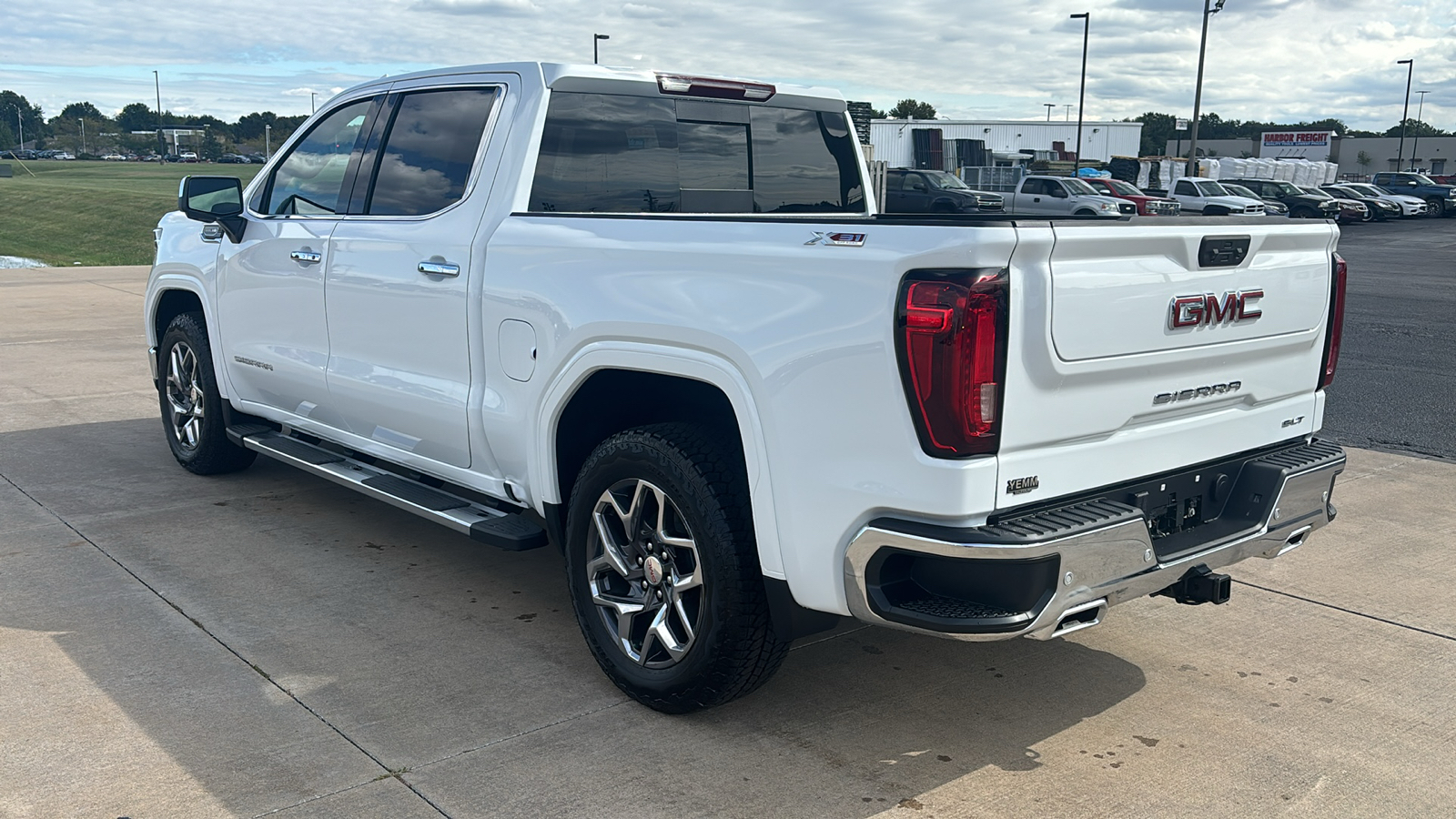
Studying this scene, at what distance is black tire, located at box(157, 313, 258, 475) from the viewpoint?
6.21m

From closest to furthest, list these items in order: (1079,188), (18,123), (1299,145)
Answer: (1079,188) → (1299,145) → (18,123)

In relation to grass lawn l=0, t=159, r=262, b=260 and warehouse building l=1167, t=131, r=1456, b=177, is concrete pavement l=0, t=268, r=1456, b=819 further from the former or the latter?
warehouse building l=1167, t=131, r=1456, b=177

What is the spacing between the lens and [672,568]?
370cm

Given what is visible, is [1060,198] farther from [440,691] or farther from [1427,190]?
[440,691]

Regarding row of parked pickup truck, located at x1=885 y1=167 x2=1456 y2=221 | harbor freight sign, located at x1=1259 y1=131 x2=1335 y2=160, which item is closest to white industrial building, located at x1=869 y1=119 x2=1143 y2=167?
row of parked pickup truck, located at x1=885 y1=167 x2=1456 y2=221

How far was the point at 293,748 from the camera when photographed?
349 cm

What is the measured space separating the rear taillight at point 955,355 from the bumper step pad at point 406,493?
173 cm

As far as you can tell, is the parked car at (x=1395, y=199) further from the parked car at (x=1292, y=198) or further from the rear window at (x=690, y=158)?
the rear window at (x=690, y=158)

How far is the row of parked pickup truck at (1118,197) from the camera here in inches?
1238

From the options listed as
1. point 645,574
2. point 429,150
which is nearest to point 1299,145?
point 429,150

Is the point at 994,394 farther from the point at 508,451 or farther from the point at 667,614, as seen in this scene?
the point at 508,451

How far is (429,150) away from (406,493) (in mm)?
1318

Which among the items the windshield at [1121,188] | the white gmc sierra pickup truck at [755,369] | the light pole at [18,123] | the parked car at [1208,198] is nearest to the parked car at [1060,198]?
the windshield at [1121,188]

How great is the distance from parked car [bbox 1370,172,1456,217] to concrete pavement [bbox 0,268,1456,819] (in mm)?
A: 49583
